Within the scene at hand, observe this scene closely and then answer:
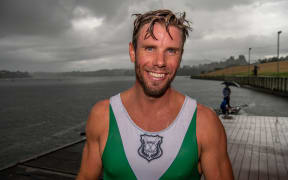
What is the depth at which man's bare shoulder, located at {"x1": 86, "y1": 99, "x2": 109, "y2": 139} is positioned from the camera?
2.09 m

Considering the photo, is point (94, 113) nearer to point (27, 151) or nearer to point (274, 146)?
point (274, 146)

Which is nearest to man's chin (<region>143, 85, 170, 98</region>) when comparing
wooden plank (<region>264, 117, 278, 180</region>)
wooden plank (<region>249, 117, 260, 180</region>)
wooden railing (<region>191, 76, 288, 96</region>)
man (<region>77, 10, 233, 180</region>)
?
man (<region>77, 10, 233, 180</region>)

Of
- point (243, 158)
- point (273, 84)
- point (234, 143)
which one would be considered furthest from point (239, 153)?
point (273, 84)

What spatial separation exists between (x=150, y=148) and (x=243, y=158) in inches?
251

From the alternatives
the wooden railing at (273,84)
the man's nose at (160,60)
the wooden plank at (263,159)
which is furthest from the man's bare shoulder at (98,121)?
the wooden railing at (273,84)

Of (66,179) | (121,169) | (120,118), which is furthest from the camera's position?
(66,179)

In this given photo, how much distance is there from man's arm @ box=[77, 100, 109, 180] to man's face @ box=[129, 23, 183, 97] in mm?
522

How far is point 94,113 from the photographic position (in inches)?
85.8

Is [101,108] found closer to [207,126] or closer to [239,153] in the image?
[207,126]

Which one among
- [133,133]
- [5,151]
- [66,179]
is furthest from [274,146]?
[5,151]

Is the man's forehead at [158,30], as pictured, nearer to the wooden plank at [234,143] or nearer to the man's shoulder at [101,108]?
the man's shoulder at [101,108]

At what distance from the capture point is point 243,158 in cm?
718

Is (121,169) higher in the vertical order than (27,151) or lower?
higher

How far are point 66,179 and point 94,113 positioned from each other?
6669mm
